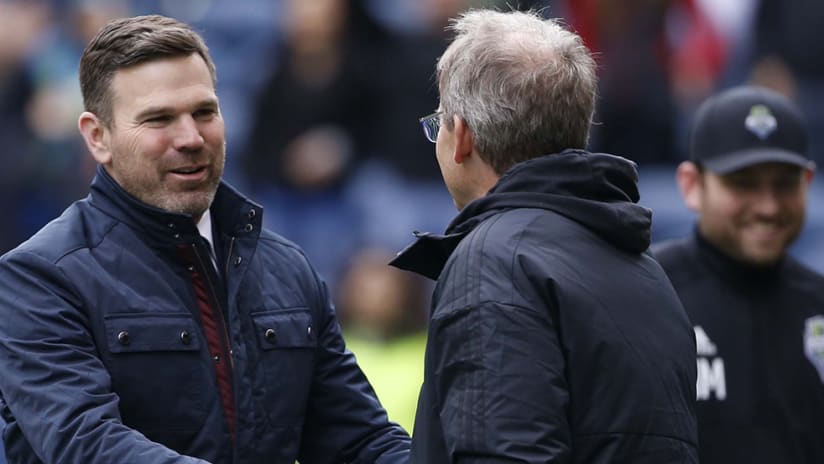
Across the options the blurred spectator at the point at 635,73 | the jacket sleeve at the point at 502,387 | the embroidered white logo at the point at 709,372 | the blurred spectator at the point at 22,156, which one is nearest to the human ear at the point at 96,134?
the jacket sleeve at the point at 502,387

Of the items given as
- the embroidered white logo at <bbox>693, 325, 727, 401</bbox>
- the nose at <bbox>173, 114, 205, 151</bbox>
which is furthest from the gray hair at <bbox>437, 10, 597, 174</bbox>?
the embroidered white logo at <bbox>693, 325, 727, 401</bbox>

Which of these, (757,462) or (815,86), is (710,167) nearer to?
(757,462)

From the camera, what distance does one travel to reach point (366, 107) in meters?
8.34

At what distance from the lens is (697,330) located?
4.28 m

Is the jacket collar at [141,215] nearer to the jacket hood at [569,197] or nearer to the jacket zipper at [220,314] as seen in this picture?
the jacket zipper at [220,314]

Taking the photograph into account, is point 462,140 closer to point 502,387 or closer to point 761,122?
point 502,387

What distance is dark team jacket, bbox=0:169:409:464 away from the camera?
301cm

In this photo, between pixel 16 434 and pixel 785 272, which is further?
pixel 785 272

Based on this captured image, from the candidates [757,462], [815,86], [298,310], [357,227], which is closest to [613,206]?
[298,310]

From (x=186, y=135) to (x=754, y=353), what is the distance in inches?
72.8

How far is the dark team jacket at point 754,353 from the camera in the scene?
4.13 meters

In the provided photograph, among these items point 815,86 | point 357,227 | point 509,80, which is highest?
point 509,80

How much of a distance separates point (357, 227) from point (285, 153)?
577 mm

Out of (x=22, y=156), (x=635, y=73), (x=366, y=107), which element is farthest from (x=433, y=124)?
(x=22, y=156)
